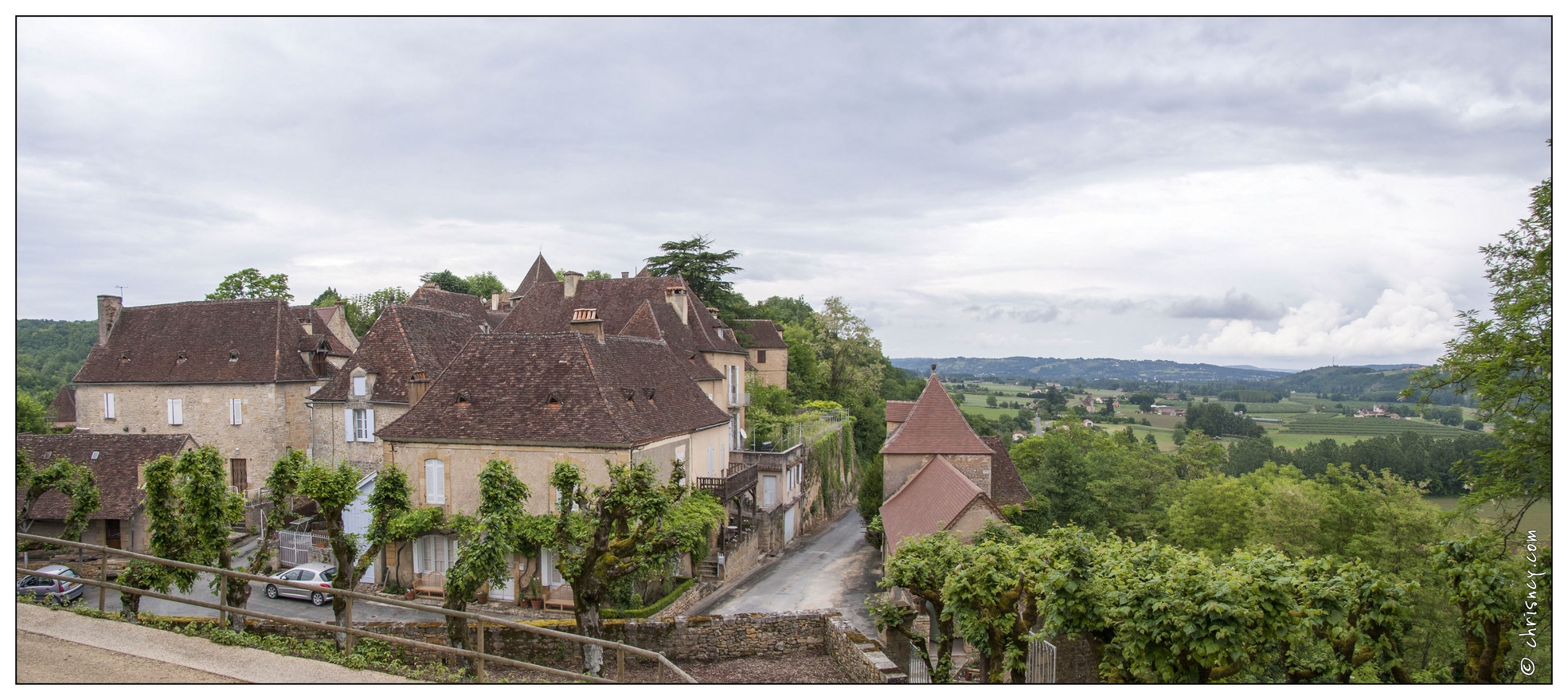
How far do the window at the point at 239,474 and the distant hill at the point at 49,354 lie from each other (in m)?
32.8

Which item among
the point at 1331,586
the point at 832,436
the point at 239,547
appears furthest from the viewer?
the point at 832,436

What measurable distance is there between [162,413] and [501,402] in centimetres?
2426

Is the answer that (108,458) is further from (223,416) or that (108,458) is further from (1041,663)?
(1041,663)

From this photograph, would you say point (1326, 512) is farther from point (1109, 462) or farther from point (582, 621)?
point (582, 621)

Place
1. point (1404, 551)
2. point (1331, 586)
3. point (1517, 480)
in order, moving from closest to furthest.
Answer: point (1331, 586) < point (1517, 480) < point (1404, 551)

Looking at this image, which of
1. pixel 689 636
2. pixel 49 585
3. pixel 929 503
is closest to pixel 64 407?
pixel 49 585

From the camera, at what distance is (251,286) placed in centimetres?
5722

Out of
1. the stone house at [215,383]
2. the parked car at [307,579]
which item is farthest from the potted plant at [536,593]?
the stone house at [215,383]

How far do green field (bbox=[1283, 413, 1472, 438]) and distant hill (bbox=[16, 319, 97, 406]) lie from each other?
82.7 meters

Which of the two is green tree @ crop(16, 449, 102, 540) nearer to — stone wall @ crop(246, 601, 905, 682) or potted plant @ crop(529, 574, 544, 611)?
stone wall @ crop(246, 601, 905, 682)

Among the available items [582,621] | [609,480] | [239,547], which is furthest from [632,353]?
[239,547]

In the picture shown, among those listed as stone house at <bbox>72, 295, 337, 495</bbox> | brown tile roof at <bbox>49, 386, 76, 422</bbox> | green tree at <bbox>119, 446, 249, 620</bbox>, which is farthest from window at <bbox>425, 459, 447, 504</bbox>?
brown tile roof at <bbox>49, 386, 76, 422</bbox>

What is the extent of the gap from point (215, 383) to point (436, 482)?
2061 centimetres

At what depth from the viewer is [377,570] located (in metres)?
24.7
